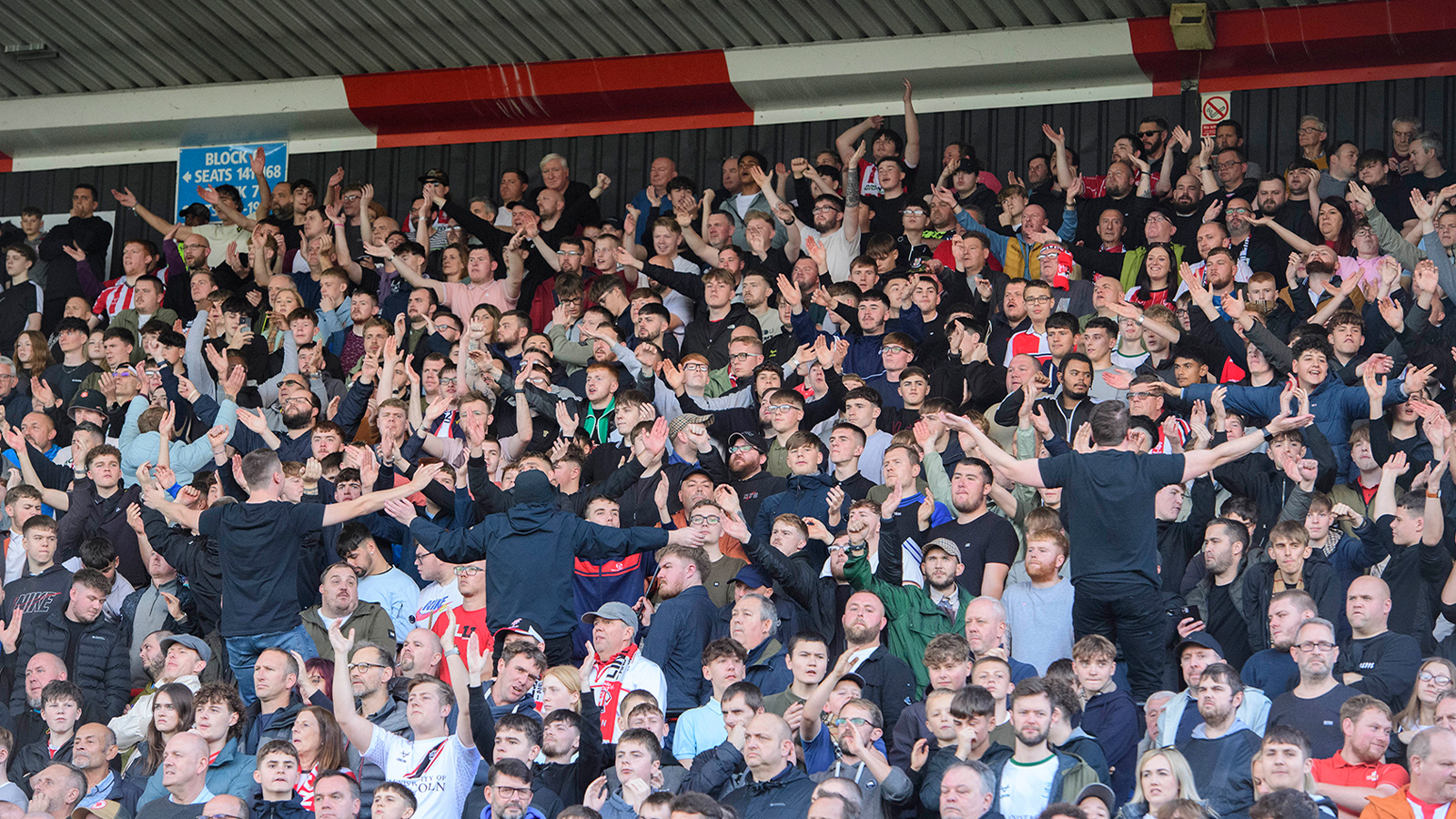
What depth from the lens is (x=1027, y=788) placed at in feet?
21.7

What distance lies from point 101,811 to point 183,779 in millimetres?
685

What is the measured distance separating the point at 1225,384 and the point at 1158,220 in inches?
99.7

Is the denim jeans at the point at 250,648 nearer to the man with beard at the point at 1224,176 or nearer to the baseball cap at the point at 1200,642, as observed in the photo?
the baseball cap at the point at 1200,642

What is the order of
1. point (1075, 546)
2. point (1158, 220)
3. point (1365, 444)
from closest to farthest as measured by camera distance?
1. point (1075, 546)
2. point (1365, 444)
3. point (1158, 220)

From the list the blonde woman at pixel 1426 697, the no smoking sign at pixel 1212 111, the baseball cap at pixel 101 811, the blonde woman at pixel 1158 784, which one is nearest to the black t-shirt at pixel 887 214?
the no smoking sign at pixel 1212 111

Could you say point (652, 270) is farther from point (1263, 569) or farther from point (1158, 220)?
point (1263, 569)

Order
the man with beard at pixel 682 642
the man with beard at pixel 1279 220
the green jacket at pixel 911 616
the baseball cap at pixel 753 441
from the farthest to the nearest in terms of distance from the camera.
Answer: the man with beard at pixel 1279 220 < the baseball cap at pixel 753 441 < the man with beard at pixel 682 642 < the green jacket at pixel 911 616

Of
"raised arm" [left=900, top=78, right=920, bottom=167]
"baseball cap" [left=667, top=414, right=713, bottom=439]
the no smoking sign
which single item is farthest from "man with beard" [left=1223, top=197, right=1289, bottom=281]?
"baseball cap" [left=667, top=414, right=713, bottom=439]

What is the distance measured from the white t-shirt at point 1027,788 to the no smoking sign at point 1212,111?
8.29 meters

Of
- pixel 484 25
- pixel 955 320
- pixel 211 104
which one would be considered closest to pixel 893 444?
pixel 955 320

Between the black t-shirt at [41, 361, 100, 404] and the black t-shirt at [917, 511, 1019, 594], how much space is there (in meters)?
7.16

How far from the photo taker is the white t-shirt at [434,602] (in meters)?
9.20

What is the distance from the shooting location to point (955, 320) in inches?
418

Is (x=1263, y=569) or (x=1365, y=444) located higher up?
(x=1365, y=444)
